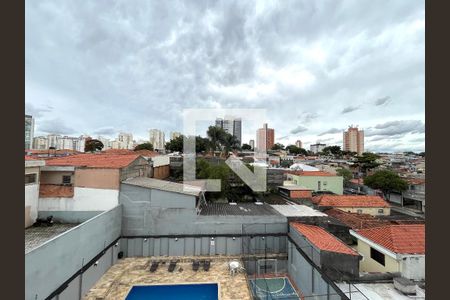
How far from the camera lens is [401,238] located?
8961 millimetres

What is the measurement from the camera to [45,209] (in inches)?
485

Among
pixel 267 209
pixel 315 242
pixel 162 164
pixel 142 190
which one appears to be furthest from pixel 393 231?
pixel 162 164

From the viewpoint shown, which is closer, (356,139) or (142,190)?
(142,190)

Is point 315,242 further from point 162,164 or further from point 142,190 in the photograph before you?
point 162,164

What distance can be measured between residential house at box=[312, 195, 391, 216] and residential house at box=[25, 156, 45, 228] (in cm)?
2116

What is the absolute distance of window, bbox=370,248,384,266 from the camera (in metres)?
9.25

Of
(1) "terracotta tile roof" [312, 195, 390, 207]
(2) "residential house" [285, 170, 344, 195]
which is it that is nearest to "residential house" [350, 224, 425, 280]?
(1) "terracotta tile roof" [312, 195, 390, 207]

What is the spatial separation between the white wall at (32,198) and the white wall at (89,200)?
79cm

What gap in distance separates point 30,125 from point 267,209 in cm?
4584

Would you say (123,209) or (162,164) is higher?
(162,164)

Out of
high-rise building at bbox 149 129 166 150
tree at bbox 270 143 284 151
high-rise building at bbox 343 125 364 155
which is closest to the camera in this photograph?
high-rise building at bbox 149 129 166 150

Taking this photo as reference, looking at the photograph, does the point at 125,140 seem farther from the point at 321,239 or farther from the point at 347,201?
the point at 321,239

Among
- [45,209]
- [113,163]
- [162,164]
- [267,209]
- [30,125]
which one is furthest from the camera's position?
[30,125]

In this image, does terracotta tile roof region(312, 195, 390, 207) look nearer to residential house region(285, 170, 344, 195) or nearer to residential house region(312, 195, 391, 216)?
residential house region(312, 195, 391, 216)
